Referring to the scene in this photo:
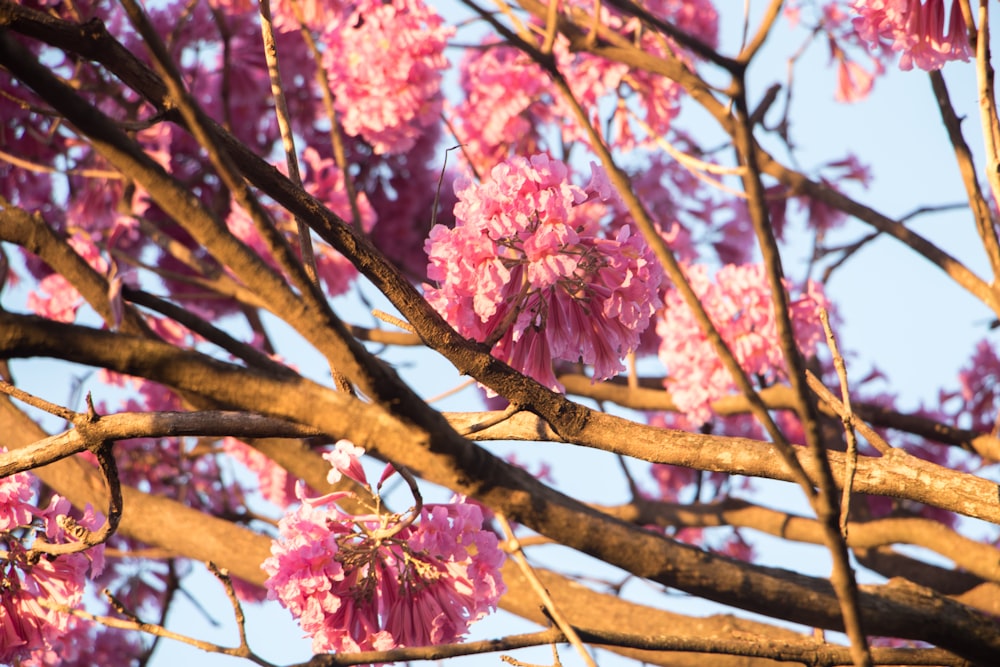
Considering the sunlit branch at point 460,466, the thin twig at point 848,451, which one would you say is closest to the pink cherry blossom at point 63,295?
the sunlit branch at point 460,466

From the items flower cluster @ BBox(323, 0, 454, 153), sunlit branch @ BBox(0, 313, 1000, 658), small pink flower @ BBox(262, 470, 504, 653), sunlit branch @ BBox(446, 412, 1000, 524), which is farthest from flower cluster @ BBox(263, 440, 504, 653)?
flower cluster @ BBox(323, 0, 454, 153)

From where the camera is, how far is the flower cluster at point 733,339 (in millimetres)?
3820

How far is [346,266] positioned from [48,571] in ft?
8.03

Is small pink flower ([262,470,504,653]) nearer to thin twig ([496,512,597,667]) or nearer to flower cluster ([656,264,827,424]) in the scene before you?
thin twig ([496,512,597,667])

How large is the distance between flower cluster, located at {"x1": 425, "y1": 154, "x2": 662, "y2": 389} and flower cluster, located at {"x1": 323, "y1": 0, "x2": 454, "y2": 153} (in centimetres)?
262

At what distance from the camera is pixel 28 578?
90.5 inches

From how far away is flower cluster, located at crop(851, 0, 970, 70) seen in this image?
93.3 inches

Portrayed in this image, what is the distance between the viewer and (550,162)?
1.92 metres

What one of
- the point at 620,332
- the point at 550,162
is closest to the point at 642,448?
the point at 620,332

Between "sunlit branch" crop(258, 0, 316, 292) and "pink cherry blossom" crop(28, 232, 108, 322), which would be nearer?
"sunlit branch" crop(258, 0, 316, 292)

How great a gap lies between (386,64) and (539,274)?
2.88m

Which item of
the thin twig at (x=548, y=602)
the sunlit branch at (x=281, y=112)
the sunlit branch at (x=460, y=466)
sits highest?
the sunlit branch at (x=281, y=112)

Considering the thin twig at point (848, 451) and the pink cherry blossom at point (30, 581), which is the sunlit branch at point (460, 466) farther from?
the pink cherry blossom at point (30, 581)

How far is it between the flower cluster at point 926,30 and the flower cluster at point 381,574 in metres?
1.58
